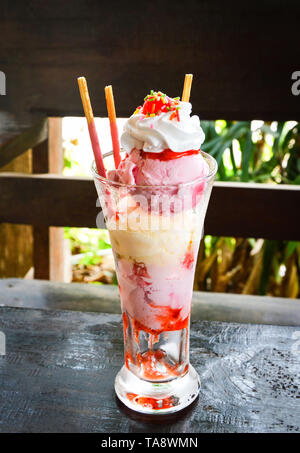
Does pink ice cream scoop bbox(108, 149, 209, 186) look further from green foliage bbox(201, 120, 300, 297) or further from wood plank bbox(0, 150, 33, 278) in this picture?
wood plank bbox(0, 150, 33, 278)

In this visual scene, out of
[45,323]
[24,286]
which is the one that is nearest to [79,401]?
[45,323]

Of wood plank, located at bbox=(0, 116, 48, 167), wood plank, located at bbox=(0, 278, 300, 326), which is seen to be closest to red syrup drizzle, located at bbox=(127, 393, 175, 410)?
wood plank, located at bbox=(0, 278, 300, 326)

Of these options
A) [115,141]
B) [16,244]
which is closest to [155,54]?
[115,141]

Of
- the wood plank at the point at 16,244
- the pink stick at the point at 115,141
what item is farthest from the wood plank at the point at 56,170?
the pink stick at the point at 115,141

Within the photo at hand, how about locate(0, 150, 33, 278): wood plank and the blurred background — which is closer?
the blurred background

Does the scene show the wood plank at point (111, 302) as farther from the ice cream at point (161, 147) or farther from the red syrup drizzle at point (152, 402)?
the ice cream at point (161, 147)

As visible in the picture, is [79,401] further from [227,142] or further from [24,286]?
[227,142]
